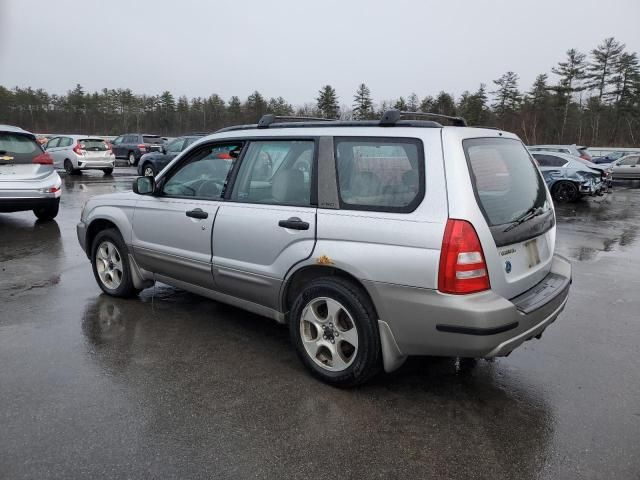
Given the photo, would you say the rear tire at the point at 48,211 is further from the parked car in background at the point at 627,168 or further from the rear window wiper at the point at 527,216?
the parked car in background at the point at 627,168

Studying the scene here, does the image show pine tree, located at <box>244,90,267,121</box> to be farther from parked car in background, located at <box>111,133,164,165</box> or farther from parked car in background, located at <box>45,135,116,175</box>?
parked car in background, located at <box>45,135,116,175</box>

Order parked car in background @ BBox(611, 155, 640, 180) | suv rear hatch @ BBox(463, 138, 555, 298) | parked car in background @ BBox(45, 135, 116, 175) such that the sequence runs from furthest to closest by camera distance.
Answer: parked car in background @ BBox(611, 155, 640, 180), parked car in background @ BBox(45, 135, 116, 175), suv rear hatch @ BBox(463, 138, 555, 298)

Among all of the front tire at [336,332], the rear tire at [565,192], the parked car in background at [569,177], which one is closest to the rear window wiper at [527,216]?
the front tire at [336,332]

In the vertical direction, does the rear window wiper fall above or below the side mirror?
below

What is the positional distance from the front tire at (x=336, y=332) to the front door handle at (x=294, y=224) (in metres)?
0.38

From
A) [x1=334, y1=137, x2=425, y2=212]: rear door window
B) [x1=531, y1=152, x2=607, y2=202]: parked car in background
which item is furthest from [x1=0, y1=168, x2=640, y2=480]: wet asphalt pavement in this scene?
[x1=531, y1=152, x2=607, y2=202]: parked car in background

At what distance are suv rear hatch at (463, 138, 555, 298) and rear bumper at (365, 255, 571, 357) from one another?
0.48ft

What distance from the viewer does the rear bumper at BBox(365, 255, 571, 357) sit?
2834mm

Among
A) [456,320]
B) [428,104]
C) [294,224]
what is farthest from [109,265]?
[428,104]

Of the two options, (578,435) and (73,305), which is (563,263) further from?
(73,305)

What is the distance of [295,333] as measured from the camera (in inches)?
141

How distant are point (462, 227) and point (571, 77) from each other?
5755cm

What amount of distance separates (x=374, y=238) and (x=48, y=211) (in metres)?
8.85

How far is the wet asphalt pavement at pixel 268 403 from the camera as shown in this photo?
2.64m
